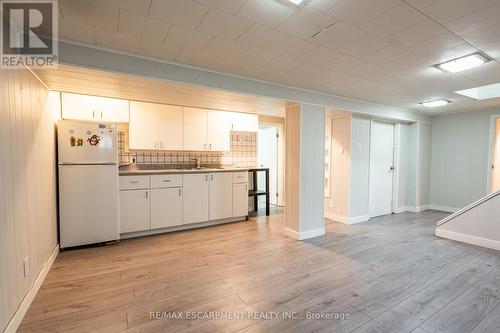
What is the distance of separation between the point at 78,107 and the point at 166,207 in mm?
1886

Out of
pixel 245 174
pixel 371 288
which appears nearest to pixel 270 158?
pixel 245 174

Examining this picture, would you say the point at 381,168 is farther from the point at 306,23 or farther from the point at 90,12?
the point at 90,12

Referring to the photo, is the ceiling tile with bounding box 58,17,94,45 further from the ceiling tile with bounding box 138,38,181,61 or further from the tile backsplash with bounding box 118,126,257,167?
the tile backsplash with bounding box 118,126,257,167

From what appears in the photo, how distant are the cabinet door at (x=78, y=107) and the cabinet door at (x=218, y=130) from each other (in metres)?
1.79

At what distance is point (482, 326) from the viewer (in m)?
1.70

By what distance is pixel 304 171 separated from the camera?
3.54 metres

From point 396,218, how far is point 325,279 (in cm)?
329

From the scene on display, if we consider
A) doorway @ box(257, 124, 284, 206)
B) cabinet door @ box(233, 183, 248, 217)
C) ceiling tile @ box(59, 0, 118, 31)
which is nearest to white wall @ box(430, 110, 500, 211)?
doorway @ box(257, 124, 284, 206)

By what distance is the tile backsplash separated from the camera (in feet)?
13.0

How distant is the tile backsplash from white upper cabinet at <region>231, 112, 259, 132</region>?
40 centimetres

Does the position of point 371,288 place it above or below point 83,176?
below

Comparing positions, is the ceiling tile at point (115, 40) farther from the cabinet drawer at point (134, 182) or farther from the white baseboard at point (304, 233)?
the white baseboard at point (304, 233)

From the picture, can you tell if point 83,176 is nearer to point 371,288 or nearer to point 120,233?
point 120,233

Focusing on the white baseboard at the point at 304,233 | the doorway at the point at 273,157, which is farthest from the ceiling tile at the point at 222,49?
the doorway at the point at 273,157
